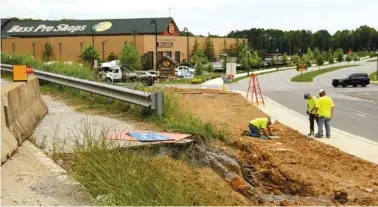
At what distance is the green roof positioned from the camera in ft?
281

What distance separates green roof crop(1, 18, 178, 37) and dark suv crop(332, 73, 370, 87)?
3738 cm

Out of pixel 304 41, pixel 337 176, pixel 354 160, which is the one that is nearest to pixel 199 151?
pixel 337 176

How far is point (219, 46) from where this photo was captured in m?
113

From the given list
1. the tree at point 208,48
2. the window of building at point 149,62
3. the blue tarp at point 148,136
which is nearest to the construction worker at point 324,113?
the blue tarp at point 148,136

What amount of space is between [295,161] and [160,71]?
4906 cm

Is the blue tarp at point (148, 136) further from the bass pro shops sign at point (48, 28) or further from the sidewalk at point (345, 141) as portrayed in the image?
the bass pro shops sign at point (48, 28)

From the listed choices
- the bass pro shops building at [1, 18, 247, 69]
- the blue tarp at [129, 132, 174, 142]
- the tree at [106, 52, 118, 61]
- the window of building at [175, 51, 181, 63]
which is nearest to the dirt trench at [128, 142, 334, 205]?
the blue tarp at [129, 132, 174, 142]

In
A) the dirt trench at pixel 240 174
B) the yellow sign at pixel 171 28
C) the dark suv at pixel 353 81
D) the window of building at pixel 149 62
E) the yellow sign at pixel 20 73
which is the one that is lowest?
the dark suv at pixel 353 81

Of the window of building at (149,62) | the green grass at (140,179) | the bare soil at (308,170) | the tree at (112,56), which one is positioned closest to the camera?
the green grass at (140,179)

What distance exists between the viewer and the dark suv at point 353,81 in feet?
171

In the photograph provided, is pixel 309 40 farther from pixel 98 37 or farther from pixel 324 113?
pixel 324 113

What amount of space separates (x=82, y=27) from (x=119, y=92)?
8002 cm

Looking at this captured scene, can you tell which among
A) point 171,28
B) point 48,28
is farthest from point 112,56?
point 48,28

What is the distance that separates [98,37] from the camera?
275ft
